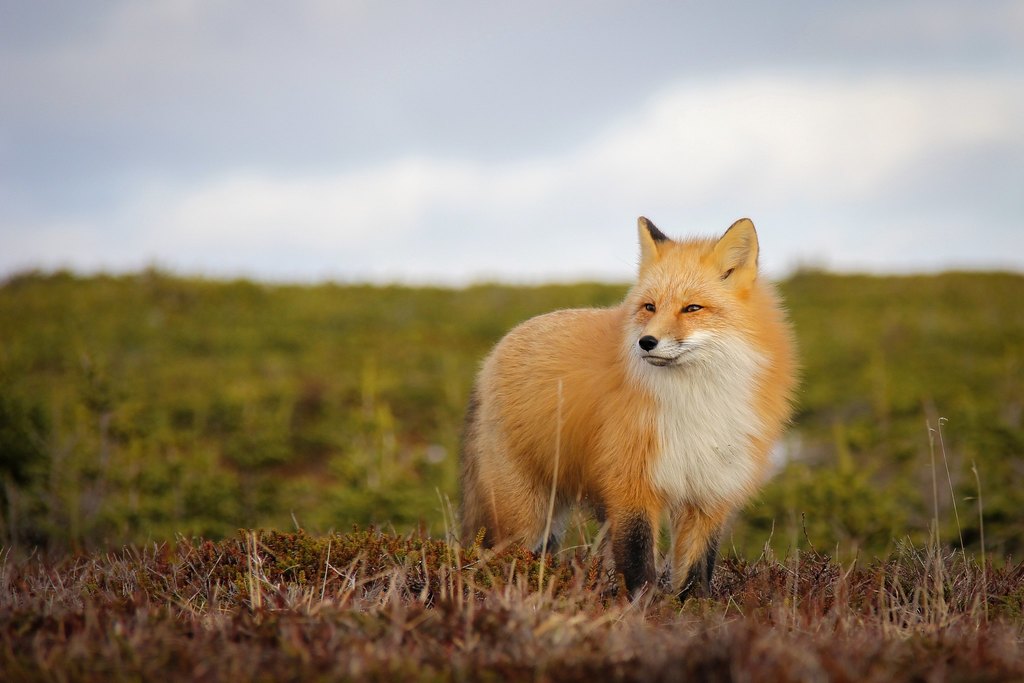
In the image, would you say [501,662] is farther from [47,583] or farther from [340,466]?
[340,466]

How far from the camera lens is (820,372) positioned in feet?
56.4

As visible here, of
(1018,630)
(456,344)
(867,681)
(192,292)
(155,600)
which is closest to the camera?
(867,681)

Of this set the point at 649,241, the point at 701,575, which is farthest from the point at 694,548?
the point at 649,241

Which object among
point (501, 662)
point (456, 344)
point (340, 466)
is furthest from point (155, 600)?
point (456, 344)

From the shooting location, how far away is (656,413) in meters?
4.73

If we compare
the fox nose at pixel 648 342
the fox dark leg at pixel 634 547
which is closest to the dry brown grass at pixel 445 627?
the fox dark leg at pixel 634 547

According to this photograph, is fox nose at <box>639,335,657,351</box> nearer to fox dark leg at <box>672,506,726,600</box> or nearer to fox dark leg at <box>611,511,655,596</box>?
fox dark leg at <box>611,511,655,596</box>

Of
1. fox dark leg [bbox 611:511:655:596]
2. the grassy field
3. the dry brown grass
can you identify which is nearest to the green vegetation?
the grassy field

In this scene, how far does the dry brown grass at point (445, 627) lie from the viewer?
2.69 m

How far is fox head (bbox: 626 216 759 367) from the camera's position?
450cm

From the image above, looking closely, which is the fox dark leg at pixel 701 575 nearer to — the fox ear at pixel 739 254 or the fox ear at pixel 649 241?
the fox ear at pixel 739 254

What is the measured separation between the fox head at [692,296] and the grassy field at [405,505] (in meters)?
1.23

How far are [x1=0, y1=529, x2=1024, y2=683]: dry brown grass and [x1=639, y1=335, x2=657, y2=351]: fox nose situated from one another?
1161 millimetres

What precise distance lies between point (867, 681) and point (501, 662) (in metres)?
1.13
